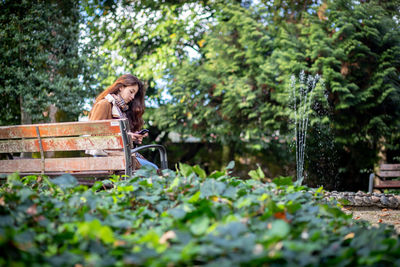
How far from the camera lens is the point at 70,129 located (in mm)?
3637

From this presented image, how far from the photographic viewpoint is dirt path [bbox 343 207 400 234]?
4.29 metres

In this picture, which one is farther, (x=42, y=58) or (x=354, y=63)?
(x=354, y=63)

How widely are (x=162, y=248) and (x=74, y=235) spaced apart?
0.37m

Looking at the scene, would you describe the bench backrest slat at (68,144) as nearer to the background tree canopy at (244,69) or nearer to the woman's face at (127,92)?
the woman's face at (127,92)

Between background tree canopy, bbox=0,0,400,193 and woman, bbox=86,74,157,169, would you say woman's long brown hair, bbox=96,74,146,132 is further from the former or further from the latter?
background tree canopy, bbox=0,0,400,193

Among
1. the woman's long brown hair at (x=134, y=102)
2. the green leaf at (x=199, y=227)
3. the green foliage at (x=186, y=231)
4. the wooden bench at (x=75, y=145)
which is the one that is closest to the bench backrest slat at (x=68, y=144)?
the wooden bench at (x=75, y=145)

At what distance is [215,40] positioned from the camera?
11.3m

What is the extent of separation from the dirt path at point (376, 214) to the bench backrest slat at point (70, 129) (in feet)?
8.50

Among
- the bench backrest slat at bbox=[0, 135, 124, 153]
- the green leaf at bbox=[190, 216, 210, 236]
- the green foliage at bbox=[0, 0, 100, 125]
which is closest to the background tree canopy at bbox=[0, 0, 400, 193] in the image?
the green foliage at bbox=[0, 0, 100, 125]

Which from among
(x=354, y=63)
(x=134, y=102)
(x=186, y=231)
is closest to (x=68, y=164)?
(x=134, y=102)

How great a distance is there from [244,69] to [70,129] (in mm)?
7955

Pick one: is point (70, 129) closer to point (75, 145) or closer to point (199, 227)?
point (75, 145)

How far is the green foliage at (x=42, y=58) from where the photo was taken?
8.98 m

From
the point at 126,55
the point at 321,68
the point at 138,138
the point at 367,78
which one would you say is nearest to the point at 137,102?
the point at 138,138
